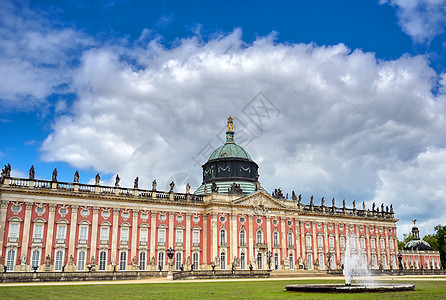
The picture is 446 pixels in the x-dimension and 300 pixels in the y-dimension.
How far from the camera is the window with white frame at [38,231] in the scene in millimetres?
51625

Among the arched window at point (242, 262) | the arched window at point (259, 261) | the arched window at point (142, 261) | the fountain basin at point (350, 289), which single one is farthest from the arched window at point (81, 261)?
the fountain basin at point (350, 289)

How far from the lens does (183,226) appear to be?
62031 mm

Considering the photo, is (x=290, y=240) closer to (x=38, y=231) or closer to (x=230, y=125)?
(x=230, y=125)

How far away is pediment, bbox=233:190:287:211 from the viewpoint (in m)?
65.3

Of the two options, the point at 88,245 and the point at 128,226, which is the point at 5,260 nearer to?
the point at 88,245

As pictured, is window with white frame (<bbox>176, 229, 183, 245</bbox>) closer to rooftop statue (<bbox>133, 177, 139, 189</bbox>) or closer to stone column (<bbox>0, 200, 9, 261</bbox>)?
rooftop statue (<bbox>133, 177, 139, 189</bbox>)

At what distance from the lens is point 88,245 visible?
5441cm

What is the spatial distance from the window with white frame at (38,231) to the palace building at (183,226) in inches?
4.5

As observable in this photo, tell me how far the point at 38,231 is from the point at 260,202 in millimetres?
32412

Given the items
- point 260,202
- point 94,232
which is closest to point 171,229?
point 94,232

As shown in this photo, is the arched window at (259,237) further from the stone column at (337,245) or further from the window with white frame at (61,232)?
the window with white frame at (61,232)

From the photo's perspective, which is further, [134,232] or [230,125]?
[230,125]

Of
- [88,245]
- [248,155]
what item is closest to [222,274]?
[88,245]

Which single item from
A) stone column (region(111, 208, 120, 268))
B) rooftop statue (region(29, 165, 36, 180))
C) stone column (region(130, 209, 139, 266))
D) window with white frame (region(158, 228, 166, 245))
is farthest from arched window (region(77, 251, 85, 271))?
rooftop statue (region(29, 165, 36, 180))
